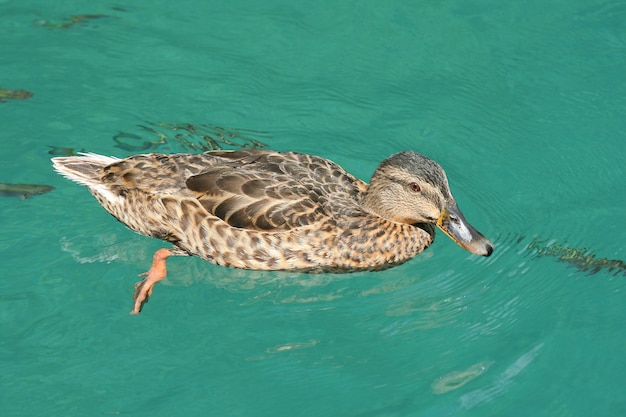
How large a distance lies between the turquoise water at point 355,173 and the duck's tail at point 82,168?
330mm

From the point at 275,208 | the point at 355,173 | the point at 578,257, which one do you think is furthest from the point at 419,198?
the point at 578,257

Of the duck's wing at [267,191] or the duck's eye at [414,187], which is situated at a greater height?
the duck's eye at [414,187]

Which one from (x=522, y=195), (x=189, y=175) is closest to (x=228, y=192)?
(x=189, y=175)

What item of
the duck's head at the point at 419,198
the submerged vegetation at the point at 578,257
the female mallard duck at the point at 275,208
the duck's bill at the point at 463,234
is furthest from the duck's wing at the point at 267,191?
the submerged vegetation at the point at 578,257

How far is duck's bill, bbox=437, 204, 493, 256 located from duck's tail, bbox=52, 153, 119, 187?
105 inches

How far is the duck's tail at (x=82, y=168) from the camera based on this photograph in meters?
7.52

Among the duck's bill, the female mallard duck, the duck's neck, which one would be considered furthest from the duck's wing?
the duck's bill

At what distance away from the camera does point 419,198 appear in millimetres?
7273

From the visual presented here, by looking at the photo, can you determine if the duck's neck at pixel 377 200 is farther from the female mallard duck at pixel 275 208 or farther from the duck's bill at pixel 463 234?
the duck's bill at pixel 463 234

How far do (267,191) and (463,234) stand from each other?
149 cm

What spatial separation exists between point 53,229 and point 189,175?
1.18 meters

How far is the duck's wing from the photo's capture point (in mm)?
7176

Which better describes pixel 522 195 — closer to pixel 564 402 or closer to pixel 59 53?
pixel 564 402

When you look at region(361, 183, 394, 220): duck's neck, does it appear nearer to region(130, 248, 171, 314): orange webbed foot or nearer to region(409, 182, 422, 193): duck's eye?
region(409, 182, 422, 193): duck's eye
